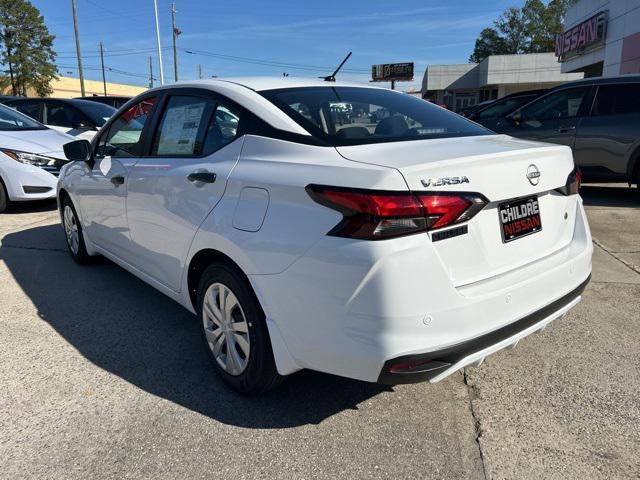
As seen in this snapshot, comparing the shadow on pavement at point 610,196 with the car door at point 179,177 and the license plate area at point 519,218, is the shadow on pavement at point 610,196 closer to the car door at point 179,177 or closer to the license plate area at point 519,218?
the license plate area at point 519,218

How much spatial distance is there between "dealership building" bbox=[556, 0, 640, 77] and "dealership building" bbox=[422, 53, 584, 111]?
62.3ft

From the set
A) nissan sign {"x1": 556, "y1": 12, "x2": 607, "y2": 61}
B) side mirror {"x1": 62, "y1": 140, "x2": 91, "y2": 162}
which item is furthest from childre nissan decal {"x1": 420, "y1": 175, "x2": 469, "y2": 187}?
nissan sign {"x1": 556, "y1": 12, "x2": 607, "y2": 61}

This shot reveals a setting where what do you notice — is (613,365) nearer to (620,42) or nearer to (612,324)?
(612,324)

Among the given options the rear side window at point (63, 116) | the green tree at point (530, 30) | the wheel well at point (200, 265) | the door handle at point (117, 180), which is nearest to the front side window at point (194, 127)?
the door handle at point (117, 180)

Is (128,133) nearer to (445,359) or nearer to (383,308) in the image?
(383,308)

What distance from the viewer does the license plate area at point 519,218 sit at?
228 cm

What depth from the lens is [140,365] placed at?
125 inches

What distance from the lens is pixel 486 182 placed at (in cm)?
217

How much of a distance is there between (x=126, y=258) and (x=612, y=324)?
3576mm

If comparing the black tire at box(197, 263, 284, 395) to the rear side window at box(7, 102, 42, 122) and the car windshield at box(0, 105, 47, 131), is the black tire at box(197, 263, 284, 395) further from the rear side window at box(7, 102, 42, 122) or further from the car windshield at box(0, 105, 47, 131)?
the rear side window at box(7, 102, 42, 122)

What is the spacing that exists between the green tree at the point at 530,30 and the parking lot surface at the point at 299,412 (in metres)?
87.9

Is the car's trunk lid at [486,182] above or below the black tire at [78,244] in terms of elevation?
above

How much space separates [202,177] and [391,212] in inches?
48.6

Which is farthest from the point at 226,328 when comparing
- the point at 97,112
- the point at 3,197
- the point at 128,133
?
the point at 97,112
